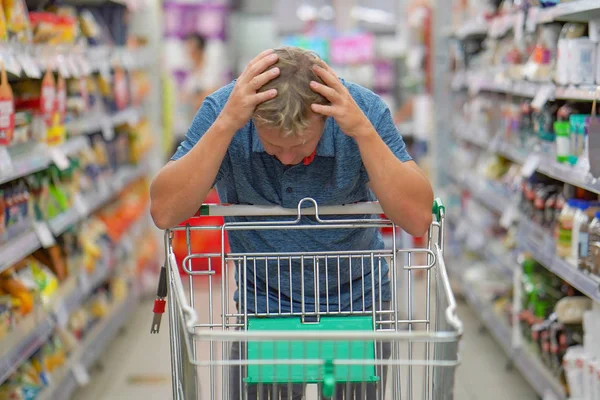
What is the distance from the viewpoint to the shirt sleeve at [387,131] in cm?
206

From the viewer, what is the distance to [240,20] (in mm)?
11867

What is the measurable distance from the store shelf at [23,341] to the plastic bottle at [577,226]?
2064mm

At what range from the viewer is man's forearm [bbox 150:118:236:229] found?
194 cm

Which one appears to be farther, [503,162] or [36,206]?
[503,162]

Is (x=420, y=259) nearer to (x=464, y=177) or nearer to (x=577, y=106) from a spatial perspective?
(x=464, y=177)

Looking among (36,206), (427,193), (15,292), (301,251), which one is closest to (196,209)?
(301,251)

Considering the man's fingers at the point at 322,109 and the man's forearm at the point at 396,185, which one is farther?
the man's forearm at the point at 396,185

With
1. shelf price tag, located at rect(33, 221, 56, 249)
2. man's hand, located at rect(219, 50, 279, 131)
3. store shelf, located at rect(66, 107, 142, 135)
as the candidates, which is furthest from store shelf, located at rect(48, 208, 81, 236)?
man's hand, located at rect(219, 50, 279, 131)

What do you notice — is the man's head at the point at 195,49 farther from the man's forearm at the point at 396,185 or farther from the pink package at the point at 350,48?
the man's forearm at the point at 396,185

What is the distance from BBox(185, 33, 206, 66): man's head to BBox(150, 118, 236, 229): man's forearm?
7926 millimetres

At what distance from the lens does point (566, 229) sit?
3201 mm

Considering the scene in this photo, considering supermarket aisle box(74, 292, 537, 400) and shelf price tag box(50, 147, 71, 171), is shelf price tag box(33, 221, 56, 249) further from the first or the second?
supermarket aisle box(74, 292, 537, 400)

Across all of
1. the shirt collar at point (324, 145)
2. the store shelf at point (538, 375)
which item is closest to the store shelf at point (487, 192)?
the store shelf at point (538, 375)

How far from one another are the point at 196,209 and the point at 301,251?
290 millimetres
